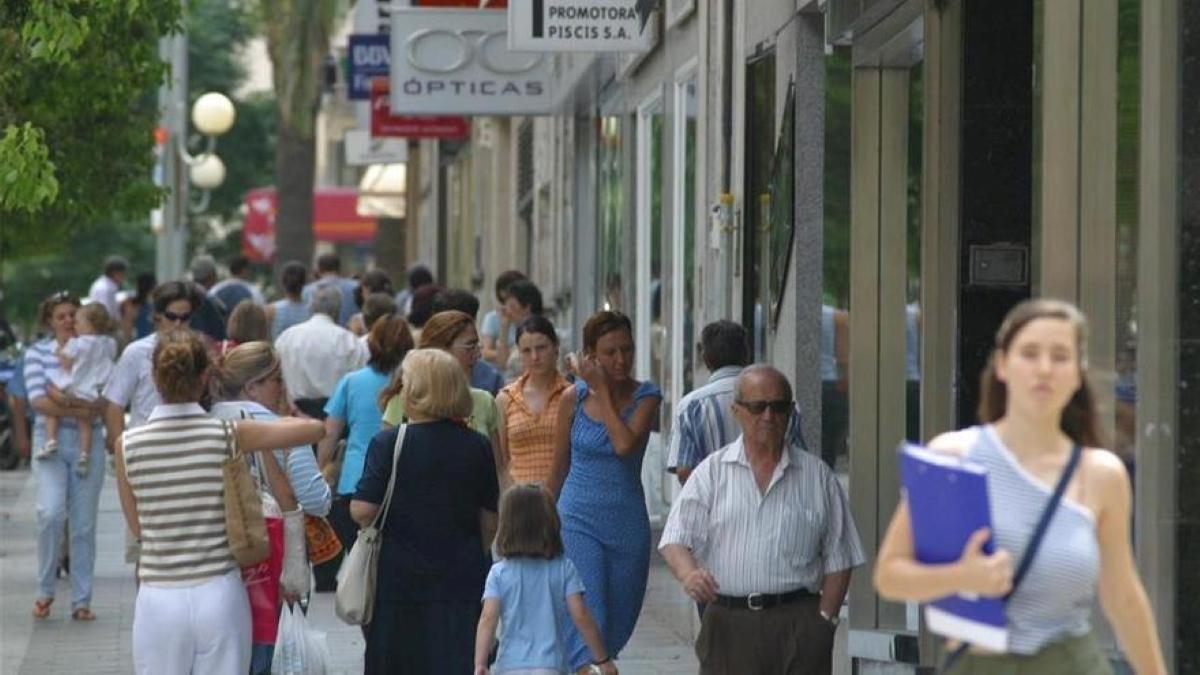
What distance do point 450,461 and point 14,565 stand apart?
9698 millimetres

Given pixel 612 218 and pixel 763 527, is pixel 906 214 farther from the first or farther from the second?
pixel 612 218

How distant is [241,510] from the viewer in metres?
8.78

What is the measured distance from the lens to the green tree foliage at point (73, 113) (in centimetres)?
1284

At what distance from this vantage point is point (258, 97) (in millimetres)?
71438

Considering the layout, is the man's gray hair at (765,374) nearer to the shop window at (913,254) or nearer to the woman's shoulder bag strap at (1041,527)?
the shop window at (913,254)

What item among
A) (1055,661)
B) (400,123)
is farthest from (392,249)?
(1055,661)

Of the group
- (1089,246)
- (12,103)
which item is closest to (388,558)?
(1089,246)

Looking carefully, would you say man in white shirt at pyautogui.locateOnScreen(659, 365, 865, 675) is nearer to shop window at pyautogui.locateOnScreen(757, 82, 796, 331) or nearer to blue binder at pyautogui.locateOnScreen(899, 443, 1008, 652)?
shop window at pyautogui.locateOnScreen(757, 82, 796, 331)

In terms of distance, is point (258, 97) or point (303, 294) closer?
point (303, 294)

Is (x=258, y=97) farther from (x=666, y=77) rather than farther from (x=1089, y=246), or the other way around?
(x=1089, y=246)

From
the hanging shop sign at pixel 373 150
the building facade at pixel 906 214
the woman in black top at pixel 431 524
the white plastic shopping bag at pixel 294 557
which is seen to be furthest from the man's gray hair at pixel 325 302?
the hanging shop sign at pixel 373 150

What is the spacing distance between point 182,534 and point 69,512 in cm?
713

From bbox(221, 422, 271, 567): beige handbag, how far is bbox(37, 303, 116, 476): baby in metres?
6.98

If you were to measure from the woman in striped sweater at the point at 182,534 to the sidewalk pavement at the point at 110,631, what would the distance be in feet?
14.4
